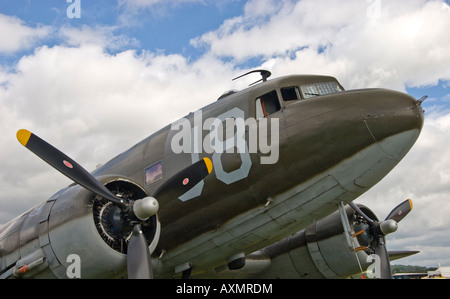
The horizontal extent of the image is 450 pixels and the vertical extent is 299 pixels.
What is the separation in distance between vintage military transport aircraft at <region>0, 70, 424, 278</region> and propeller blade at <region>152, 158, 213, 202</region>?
0.02 m

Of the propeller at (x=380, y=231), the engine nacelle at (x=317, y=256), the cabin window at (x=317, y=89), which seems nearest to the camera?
the cabin window at (x=317, y=89)

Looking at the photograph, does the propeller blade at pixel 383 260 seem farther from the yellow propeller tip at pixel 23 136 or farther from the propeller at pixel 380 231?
the yellow propeller tip at pixel 23 136

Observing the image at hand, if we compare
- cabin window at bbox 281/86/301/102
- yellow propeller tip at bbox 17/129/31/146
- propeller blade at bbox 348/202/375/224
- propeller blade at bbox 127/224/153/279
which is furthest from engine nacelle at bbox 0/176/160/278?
propeller blade at bbox 348/202/375/224

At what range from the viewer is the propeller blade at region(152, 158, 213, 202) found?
8.30 metres

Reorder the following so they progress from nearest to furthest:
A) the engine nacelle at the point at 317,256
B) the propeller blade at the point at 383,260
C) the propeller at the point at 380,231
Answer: the propeller blade at the point at 383,260 < the propeller at the point at 380,231 < the engine nacelle at the point at 317,256

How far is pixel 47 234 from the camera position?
845 centimetres

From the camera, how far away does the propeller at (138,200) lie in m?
7.82

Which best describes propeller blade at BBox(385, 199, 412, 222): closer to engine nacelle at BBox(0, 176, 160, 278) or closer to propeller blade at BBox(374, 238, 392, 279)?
propeller blade at BBox(374, 238, 392, 279)

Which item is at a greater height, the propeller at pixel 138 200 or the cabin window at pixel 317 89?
the cabin window at pixel 317 89

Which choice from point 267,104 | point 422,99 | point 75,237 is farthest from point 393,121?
point 75,237

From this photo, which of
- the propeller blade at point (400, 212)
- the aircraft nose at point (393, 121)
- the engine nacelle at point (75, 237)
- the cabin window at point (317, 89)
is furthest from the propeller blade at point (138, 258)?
the propeller blade at point (400, 212)

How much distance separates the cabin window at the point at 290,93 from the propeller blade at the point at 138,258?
3.94 meters

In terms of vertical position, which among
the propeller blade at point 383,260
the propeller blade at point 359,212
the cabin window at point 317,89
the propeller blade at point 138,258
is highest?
the cabin window at point 317,89

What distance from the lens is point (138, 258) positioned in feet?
25.8
